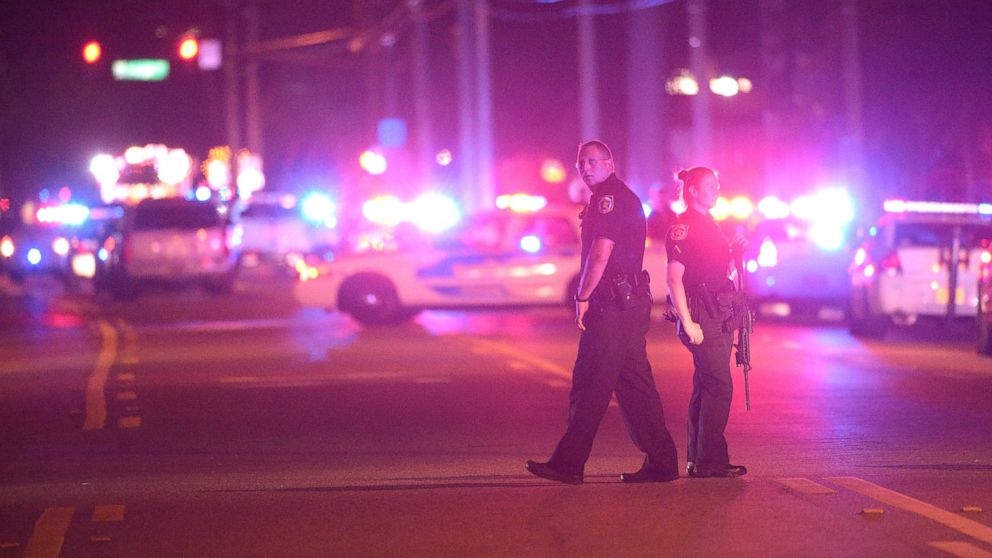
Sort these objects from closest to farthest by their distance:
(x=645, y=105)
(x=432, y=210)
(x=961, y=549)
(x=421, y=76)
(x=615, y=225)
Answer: (x=961, y=549) < (x=615, y=225) < (x=432, y=210) < (x=645, y=105) < (x=421, y=76)

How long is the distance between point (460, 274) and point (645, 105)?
18.6 m

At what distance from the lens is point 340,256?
78.9 ft

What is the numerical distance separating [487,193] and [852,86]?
1647 cm

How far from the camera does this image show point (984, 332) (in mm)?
18375

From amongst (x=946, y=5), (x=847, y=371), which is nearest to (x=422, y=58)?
(x=946, y=5)

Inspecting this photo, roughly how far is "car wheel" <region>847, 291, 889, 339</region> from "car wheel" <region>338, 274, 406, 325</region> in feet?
19.4

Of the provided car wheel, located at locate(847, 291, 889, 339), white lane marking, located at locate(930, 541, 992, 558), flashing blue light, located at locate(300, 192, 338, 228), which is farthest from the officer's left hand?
flashing blue light, located at locate(300, 192, 338, 228)

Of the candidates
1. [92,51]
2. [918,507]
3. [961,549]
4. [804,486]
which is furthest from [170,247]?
[961,549]

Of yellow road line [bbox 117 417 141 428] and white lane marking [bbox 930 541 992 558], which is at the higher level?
yellow road line [bbox 117 417 141 428]

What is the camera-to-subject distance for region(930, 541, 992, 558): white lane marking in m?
7.66

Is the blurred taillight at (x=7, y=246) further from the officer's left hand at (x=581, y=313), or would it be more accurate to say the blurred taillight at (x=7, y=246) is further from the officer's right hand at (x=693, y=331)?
the officer's right hand at (x=693, y=331)

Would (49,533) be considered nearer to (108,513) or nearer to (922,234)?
(108,513)

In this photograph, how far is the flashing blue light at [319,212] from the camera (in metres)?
50.8

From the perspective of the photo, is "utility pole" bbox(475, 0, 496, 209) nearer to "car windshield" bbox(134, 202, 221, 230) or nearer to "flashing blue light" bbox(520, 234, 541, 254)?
"car windshield" bbox(134, 202, 221, 230)
